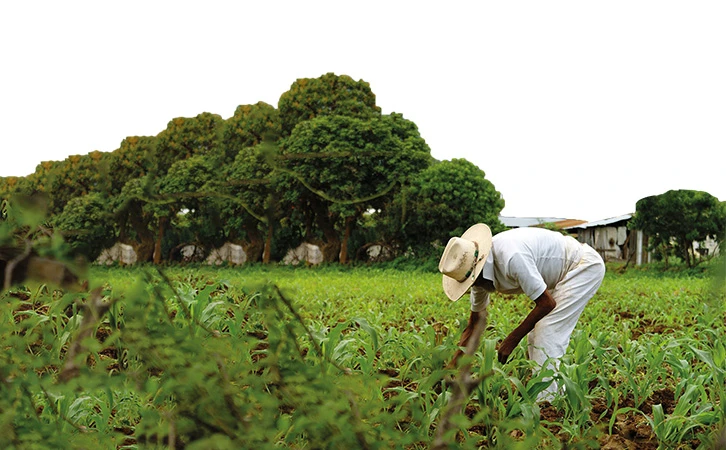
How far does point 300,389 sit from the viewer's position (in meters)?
1.36

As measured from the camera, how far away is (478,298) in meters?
3.68

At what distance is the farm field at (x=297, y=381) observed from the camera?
4.56ft

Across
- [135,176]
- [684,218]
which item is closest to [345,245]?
[135,176]

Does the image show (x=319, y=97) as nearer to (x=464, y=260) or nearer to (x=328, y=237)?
(x=328, y=237)

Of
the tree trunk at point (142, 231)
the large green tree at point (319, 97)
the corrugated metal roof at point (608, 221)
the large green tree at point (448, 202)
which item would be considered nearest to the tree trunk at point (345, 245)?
the large green tree at point (448, 202)

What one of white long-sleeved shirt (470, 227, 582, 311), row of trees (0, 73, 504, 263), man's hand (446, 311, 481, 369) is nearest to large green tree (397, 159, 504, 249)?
row of trees (0, 73, 504, 263)

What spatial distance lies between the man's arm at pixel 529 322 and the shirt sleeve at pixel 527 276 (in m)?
0.04

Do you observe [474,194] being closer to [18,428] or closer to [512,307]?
[512,307]

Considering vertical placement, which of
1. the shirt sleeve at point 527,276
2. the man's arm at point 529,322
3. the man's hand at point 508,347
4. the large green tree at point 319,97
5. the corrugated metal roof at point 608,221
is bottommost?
the man's hand at point 508,347

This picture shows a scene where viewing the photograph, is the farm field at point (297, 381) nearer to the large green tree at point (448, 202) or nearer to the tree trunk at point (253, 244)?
the large green tree at point (448, 202)

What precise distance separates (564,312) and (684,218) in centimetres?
1205

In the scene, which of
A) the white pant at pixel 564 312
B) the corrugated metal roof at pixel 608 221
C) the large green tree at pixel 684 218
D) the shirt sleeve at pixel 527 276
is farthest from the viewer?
the corrugated metal roof at pixel 608 221

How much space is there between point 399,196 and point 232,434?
1333 centimetres

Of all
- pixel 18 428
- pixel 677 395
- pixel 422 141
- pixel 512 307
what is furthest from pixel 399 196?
pixel 18 428
